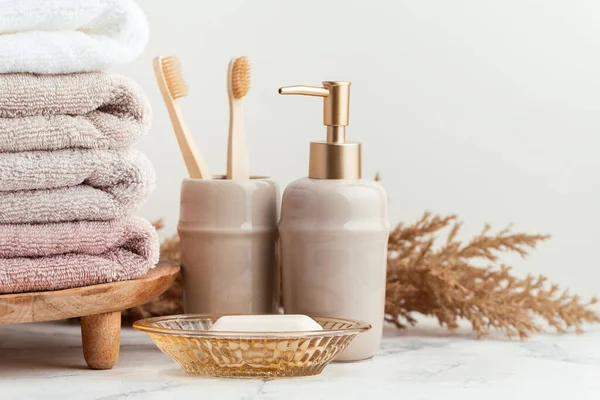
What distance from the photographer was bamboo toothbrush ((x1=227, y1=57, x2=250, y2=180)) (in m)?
0.93

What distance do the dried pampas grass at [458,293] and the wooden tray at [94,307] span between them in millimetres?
232

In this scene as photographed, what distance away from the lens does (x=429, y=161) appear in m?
1.24

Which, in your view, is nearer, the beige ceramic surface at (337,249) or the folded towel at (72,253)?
the folded towel at (72,253)

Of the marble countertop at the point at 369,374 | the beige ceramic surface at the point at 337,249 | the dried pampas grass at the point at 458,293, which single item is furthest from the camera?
the dried pampas grass at the point at 458,293

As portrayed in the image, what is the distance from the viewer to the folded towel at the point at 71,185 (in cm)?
76

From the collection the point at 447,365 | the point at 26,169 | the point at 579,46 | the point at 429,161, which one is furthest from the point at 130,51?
the point at 579,46

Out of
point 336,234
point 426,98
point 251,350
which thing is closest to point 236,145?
point 336,234

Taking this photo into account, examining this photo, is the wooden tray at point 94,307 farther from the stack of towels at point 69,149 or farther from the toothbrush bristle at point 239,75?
the toothbrush bristle at point 239,75

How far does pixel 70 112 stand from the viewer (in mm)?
788

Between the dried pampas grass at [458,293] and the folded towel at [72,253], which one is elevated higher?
the folded towel at [72,253]

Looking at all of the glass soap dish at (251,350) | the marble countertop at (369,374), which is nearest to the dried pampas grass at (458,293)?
the marble countertop at (369,374)

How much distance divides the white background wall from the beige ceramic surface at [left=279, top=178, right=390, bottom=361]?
365 mm

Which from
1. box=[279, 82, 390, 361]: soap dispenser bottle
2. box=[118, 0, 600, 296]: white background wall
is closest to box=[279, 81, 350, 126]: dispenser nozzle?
box=[279, 82, 390, 361]: soap dispenser bottle

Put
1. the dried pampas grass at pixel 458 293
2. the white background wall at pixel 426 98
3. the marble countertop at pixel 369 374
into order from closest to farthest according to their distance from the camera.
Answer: the marble countertop at pixel 369 374, the dried pampas grass at pixel 458 293, the white background wall at pixel 426 98
